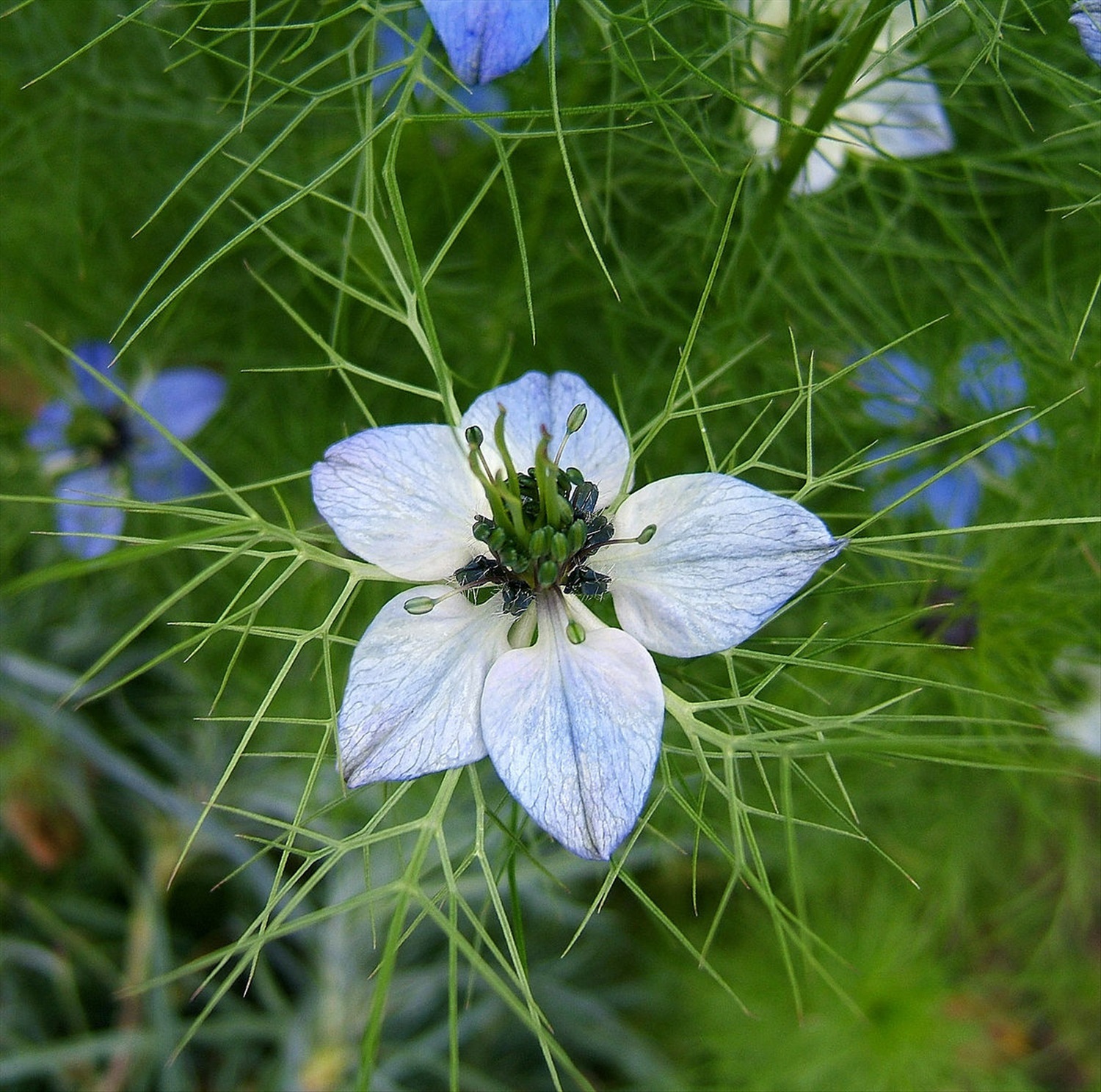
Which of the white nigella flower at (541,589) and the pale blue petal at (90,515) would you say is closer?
the white nigella flower at (541,589)

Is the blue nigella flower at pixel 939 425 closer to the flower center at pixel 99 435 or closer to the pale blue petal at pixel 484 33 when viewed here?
the pale blue petal at pixel 484 33

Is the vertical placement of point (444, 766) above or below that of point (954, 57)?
below

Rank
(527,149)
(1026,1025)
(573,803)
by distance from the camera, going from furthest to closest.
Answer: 1. (1026,1025)
2. (527,149)
3. (573,803)

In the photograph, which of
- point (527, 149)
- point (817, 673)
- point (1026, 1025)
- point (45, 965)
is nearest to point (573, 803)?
point (817, 673)

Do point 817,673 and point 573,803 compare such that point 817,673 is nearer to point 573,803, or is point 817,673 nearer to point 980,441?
point 980,441

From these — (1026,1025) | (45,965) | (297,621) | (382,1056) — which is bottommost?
(1026,1025)

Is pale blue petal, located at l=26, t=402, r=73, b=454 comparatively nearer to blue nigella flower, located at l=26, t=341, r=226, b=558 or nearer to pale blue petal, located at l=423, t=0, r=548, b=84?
blue nigella flower, located at l=26, t=341, r=226, b=558

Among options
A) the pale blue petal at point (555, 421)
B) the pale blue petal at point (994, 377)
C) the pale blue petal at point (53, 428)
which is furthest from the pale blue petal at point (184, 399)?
the pale blue petal at point (994, 377)
